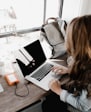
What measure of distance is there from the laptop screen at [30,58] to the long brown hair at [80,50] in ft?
1.28

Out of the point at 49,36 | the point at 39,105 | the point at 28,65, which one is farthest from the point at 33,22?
the point at 39,105

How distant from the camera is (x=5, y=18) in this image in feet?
Result: 5.67

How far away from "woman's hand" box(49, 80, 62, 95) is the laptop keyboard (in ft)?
0.38

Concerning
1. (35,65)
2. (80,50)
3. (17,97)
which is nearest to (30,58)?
(35,65)

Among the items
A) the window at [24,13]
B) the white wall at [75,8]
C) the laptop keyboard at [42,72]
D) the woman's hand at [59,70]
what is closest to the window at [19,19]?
the window at [24,13]

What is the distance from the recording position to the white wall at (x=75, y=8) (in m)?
1.99

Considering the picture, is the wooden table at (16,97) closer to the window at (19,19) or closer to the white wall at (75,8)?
the window at (19,19)

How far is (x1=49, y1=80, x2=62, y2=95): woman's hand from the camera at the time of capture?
1.21 metres

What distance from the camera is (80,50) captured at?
1.07 meters

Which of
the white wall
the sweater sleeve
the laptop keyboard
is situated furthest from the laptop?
the white wall

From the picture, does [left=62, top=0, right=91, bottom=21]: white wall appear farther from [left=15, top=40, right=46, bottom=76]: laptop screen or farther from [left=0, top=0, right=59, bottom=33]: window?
[left=15, top=40, right=46, bottom=76]: laptop screen

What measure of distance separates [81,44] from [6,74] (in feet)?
2.17

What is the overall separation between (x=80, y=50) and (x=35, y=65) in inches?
20.2

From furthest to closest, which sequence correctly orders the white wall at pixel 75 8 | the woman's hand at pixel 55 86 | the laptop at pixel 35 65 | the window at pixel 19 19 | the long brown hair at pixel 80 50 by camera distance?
the white wall at pixel 75 8
the window at pixel 19 19
the laptop at pixel 35 65
the woman's hand at pixel 55 86
the long brown hair at pixel 80 50
